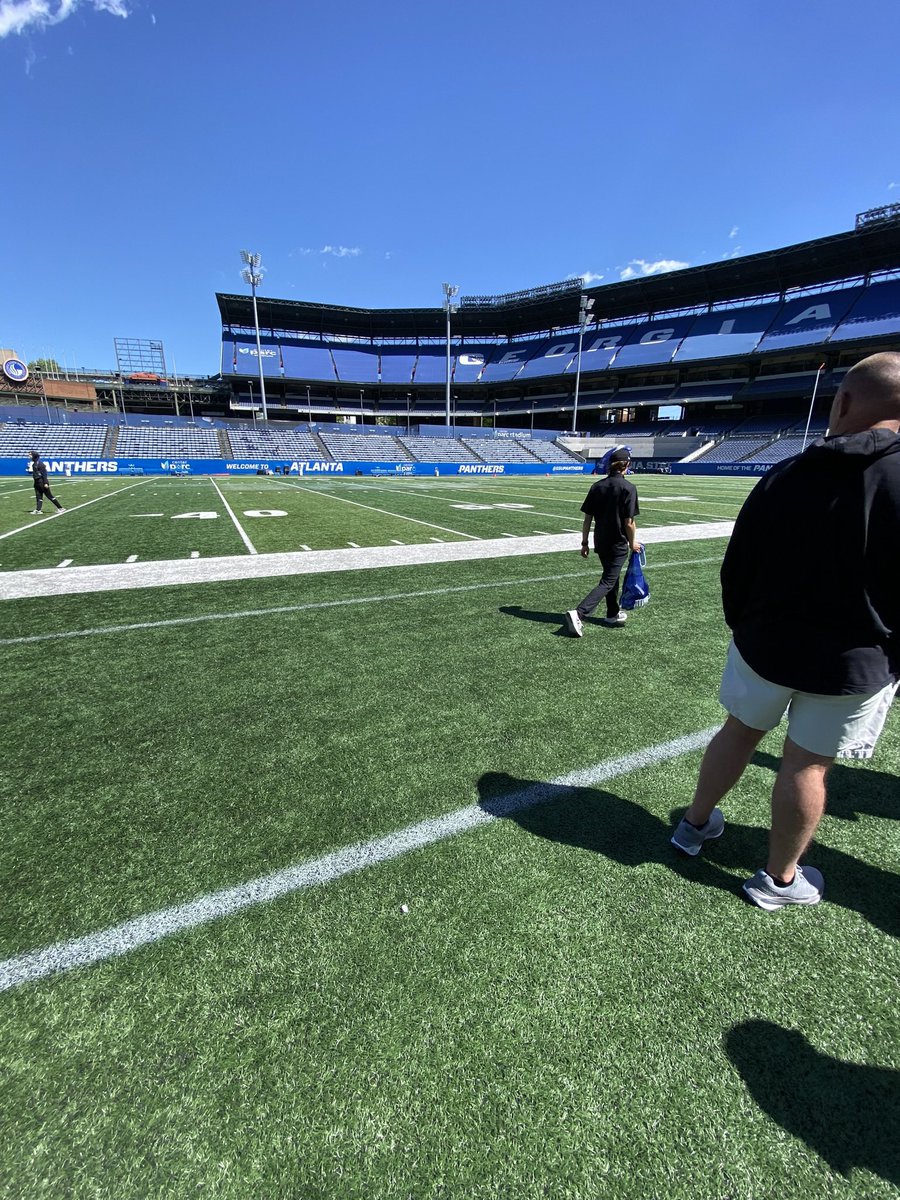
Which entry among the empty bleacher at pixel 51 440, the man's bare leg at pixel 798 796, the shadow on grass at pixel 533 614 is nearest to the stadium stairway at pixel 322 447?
the empty bleacher at pixel 51 440

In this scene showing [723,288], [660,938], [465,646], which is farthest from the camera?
[723,288]

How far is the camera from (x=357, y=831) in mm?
2525

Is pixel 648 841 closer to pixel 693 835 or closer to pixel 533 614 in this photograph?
pixel 693 835

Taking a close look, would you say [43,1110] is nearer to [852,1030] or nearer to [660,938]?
[660,938]

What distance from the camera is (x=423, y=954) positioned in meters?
1.90

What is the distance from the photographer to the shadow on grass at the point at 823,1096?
138 cm

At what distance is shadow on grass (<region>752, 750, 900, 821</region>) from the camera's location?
2762 mm

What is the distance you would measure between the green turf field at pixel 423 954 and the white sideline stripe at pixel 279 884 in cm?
2

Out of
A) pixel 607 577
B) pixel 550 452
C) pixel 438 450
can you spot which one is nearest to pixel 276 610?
pixel 607 577

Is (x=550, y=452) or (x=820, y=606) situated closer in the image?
(x=820, y=606)

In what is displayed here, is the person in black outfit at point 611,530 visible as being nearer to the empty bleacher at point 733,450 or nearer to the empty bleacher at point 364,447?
the empty bleacher at point 364,447

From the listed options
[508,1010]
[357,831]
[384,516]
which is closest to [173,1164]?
[508,1010]

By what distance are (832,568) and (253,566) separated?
787 centimetres

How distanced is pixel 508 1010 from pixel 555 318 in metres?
81.7
